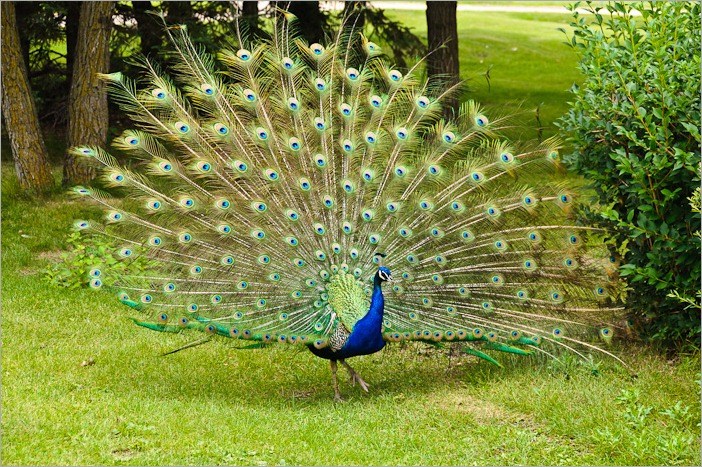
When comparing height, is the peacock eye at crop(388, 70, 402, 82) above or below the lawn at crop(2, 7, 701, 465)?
above

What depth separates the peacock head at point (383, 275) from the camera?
6.14 metres

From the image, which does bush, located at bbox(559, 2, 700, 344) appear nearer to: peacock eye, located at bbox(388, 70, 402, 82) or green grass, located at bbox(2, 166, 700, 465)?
green grass, located at bbox(2, 166, 700, 465)

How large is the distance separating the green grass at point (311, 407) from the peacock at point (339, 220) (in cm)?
39

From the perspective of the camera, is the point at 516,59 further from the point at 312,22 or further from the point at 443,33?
the point at 443,33

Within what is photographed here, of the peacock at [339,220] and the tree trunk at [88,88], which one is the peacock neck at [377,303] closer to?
the peacock at [339,220]

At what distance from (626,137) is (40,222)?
7651mm

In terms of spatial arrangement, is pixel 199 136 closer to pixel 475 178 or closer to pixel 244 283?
pixel 244 283

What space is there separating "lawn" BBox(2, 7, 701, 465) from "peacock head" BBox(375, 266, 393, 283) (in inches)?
33.7

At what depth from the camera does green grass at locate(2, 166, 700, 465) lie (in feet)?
18.0

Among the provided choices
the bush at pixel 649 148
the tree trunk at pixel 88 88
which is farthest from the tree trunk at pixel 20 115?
the bush at pixel 649 148

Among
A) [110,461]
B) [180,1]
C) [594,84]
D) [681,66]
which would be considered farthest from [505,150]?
[180,1]

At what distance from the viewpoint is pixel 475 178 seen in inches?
264

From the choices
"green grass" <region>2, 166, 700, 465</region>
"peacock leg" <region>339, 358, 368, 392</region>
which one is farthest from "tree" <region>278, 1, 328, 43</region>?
"peacock leg" <region>339, 358, 368, 392</region>

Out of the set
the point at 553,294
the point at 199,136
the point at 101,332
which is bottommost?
the point at 101,332
